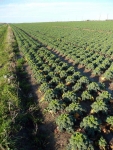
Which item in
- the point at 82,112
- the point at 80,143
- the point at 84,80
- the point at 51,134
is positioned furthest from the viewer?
the point at 84,80

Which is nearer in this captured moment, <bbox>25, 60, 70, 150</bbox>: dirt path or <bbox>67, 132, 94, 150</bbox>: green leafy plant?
<bbox>67, 132, 94, 150</bbox>: green leafy plant

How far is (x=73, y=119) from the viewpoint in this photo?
35.1 feet

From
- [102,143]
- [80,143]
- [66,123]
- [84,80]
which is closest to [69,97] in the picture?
[66,123]

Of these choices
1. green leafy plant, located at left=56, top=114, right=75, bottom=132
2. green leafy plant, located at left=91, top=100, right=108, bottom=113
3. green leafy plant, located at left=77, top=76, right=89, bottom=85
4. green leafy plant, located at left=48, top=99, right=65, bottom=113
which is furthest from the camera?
green leafy plant, located at left=77, top=76, right=89, bottom=85

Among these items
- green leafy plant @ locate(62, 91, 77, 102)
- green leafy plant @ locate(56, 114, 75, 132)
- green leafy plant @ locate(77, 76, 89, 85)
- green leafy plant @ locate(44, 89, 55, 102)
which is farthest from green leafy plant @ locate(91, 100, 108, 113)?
green leafy plant @ locate(77, 76, 89, 85)

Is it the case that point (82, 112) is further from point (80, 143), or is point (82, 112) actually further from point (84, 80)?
point (84, 80)

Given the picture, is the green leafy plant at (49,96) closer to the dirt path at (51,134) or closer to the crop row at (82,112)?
the crop row at (82,112)

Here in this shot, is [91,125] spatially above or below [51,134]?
above

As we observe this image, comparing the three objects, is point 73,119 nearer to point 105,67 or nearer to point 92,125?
point 92,125

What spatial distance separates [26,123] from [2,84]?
6.26 m

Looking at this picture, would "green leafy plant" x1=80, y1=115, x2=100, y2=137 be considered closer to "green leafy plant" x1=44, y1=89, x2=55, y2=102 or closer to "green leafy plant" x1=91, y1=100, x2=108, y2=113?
"green leafy plant" x1=91, y1=100, x2=108, y2=113

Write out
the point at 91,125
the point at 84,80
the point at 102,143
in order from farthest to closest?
the point at 84,80
the point at 91,125
the point at 102,143

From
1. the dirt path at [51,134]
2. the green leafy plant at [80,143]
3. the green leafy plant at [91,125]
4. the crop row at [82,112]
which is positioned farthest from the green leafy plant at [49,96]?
the green leafy plant at [80,143]

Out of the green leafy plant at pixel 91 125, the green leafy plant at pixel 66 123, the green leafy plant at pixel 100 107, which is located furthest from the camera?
the green leafy plant at pixel 100 107
